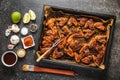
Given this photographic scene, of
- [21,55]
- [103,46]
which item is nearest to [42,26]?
[21,55]

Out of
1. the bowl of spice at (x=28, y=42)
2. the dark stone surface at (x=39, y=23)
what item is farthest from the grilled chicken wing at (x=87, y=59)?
the bowl of spice at (x=28, y=42)

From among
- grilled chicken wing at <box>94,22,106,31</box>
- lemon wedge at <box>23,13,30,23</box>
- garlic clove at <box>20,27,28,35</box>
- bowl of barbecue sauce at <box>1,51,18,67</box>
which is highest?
lemon wedge at <box>23,13,30,23</box>

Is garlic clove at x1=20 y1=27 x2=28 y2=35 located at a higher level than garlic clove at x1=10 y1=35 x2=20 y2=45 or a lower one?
higher

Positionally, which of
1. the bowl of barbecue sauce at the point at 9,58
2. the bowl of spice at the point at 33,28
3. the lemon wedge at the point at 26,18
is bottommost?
the bowl of barbecue sauce at the point at 9,58

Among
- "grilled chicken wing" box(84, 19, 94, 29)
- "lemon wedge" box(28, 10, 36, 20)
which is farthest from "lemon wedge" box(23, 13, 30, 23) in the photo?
"grilled chicken wing" box(84, 19, 94, 29)

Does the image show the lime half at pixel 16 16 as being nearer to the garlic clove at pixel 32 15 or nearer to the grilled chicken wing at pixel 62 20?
the garlic clove at pixel 32 15

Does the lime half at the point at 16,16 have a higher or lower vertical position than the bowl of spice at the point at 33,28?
higher

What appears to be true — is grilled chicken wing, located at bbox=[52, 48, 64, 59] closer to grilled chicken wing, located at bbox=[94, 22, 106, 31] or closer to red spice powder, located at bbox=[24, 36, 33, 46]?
red spice powder, located at bbox=[24, 36, 33, 46]
